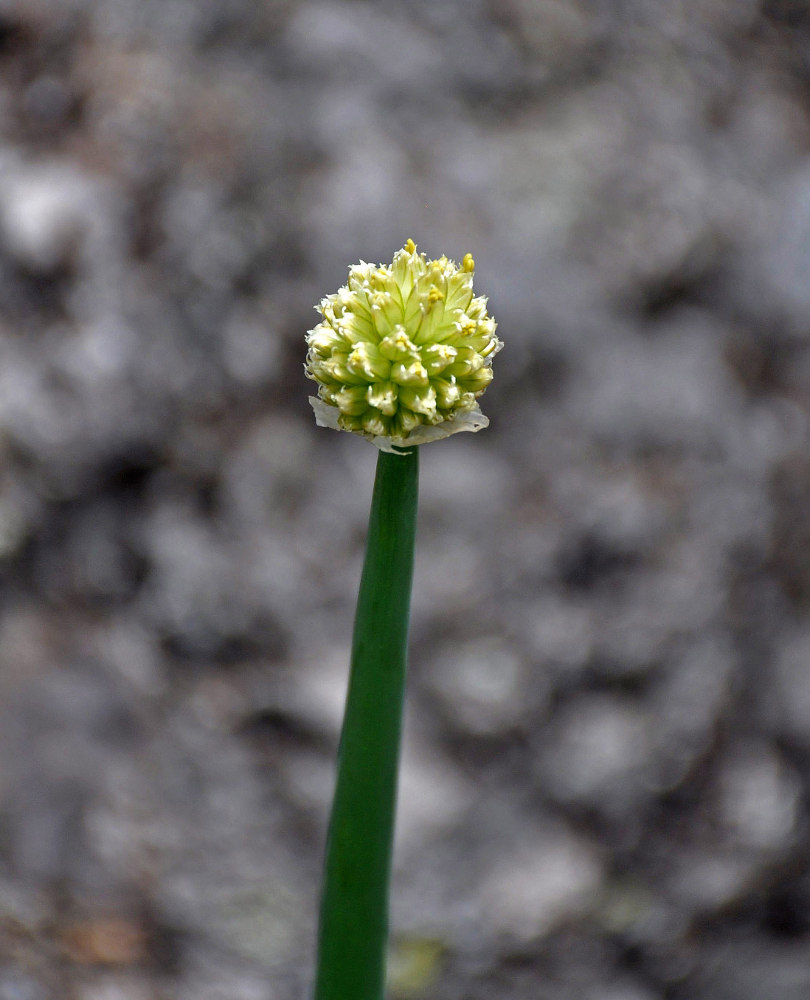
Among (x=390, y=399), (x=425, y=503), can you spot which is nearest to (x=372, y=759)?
(x=390, y=399)

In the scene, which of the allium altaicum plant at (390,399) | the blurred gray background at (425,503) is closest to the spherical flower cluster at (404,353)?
the allium altaicum plant at (390,399)

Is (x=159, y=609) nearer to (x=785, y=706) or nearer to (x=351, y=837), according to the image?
(x=351, y=837)

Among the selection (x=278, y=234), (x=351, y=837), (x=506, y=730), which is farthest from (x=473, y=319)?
(x=278, y=234)

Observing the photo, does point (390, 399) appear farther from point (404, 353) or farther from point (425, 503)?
point (425, 503)

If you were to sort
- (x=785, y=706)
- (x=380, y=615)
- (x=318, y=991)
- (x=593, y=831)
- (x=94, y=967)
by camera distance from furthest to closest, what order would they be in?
(x=785, y=706)
(x=593, y=831)
(x=94, y=967)
(x=318, y=991)
(x=380, y=615)

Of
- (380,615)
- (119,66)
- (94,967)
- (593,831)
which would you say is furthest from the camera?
(119,66)

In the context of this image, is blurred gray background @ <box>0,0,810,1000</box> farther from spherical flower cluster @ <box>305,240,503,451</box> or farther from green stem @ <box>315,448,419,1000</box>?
spherical flower cluster @ <box>305,240,503,451</box>

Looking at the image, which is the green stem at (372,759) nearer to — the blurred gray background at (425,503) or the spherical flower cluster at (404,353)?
the spherical flower cluster at (404,353)
